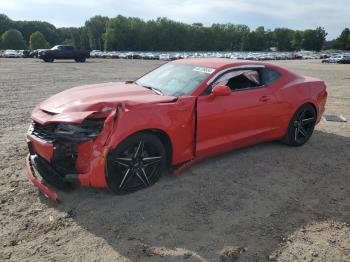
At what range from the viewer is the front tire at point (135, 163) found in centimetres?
411

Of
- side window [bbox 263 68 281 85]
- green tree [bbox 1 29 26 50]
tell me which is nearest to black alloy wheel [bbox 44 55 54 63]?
side window [bbox 263 68 281 85]

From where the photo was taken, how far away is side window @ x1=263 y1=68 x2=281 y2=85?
19.2 feet

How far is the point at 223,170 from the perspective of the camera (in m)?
5.19

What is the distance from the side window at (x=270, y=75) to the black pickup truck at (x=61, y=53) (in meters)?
32.3

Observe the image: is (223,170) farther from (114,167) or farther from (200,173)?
(114,167)

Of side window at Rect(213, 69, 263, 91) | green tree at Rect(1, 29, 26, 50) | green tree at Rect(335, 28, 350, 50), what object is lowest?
side window at Rect(213, 69, 263, 91)

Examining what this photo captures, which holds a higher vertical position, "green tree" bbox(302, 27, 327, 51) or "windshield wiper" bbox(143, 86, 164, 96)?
"green tree" bbox(302, 27, 327, 51)

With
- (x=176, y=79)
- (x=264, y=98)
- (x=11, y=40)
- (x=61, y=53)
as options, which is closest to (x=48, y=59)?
(x=61, y=53)

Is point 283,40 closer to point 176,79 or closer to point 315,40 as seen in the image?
point 315,40

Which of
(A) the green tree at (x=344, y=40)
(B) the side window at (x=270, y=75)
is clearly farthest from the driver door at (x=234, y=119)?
(A) the green tree at (x=344, y=40)

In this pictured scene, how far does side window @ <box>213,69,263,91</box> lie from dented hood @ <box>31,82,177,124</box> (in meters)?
1.00

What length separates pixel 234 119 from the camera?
5.22 m

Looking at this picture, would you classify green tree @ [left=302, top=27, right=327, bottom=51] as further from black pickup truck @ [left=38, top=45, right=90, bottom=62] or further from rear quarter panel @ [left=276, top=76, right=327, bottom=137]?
rear quarter panel @ [left=276, top=76, right=327, bottom=137]

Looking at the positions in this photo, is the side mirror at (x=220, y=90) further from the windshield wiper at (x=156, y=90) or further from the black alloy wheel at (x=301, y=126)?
the black alloy wheel at (x=301, y=126)
